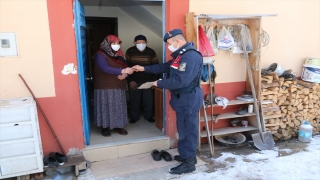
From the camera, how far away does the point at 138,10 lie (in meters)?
4.93

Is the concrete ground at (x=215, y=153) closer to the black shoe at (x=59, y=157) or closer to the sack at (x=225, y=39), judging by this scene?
the black shoe at (x=59, y=157)

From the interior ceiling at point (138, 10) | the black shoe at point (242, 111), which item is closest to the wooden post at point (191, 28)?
the interior ceiling at point (138, 10)

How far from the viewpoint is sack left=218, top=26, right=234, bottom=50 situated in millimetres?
3842

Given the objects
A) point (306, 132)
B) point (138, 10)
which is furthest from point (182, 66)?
point (306, 132)

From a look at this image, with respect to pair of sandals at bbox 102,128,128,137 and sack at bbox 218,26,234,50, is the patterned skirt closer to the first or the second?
pair of sandals at bbox 102,128,128,137

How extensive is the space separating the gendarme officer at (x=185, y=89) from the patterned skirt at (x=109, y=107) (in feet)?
2.77

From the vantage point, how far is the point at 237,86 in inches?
166

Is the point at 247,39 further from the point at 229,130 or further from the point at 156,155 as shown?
the point at 156,155

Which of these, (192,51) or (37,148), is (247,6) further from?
(37,148)

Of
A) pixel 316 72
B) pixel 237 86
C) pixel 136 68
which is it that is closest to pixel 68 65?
pixel 136 68

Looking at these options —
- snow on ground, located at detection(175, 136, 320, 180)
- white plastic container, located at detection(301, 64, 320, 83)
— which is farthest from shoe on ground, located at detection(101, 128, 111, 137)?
white plastic container, located at detection(301, 64, 320, 83)

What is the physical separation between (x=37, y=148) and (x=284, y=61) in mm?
4008

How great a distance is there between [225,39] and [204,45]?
0.51 m

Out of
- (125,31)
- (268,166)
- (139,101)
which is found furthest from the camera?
(125,31)
